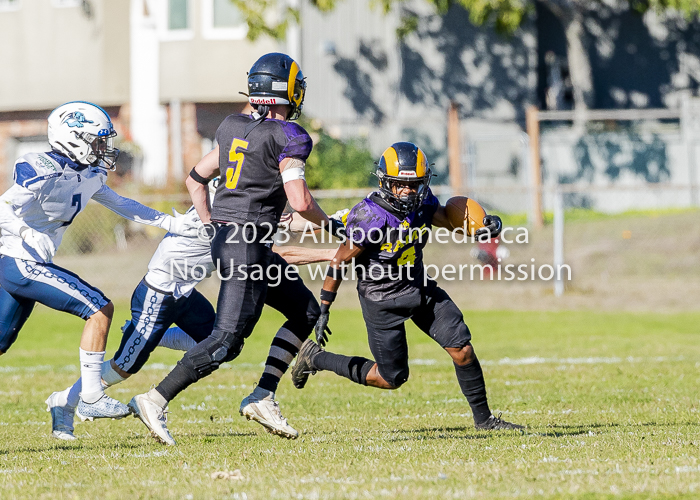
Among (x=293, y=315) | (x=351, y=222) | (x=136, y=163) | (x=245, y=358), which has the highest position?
(x=136, y=163)

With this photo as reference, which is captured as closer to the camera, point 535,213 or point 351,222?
point 351,222

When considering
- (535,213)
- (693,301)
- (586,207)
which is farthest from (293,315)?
(586,207)

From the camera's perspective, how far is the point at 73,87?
25.2 meters

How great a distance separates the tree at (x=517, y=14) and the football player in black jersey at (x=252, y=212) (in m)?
15.1

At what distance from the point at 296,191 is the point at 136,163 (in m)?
19.3

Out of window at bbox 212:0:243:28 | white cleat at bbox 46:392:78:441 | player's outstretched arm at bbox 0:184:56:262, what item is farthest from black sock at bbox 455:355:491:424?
window at bbox 212:0:243:28

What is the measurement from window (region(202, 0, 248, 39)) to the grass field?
12750mm

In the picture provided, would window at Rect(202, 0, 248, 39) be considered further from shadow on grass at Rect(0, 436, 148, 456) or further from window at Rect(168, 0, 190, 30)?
shadow on grass at Rect(0, 436, 148, 456)

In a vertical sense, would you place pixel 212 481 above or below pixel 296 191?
below

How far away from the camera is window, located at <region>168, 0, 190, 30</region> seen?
77.3ft

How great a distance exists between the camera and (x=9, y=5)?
83.9 feet

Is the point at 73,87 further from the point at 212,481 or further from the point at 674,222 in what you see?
the point at 212,481

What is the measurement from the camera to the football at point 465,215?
20.7ft

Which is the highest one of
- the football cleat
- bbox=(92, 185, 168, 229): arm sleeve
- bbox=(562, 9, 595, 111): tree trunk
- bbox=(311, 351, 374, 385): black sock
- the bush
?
bbox=(562, 9, 595, 111): tree trunk
